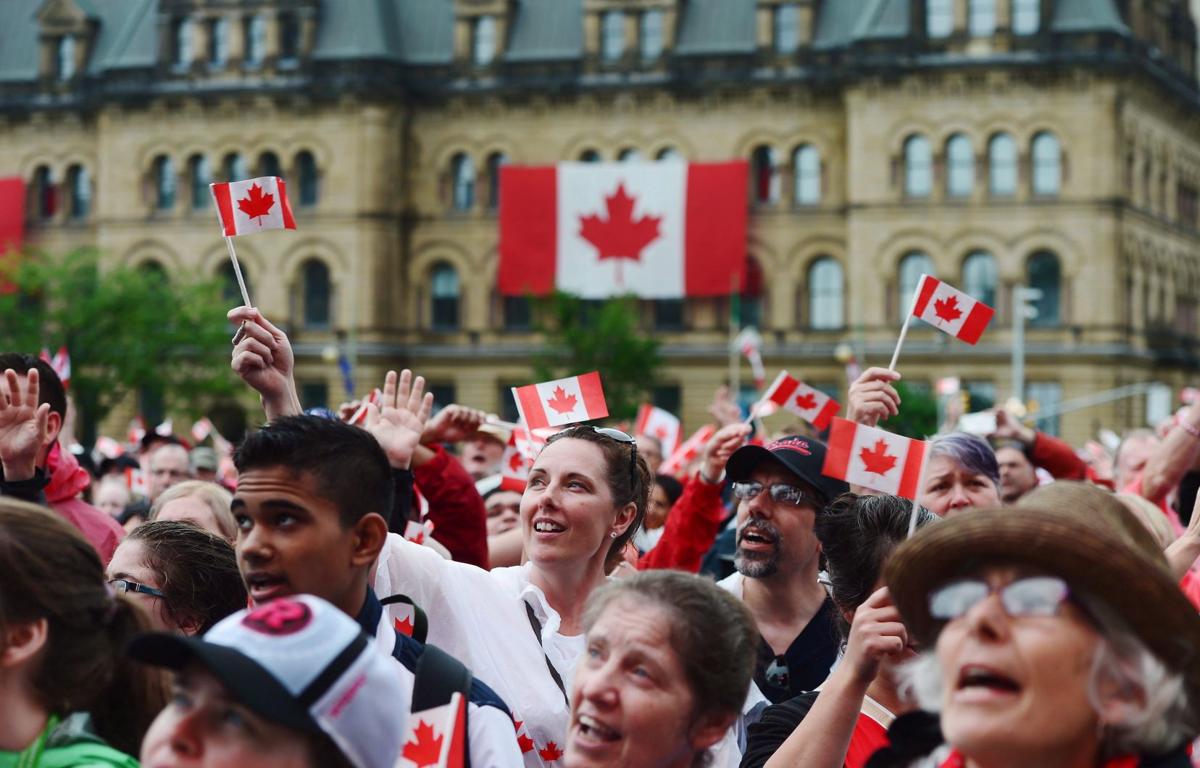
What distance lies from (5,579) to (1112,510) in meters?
2.18

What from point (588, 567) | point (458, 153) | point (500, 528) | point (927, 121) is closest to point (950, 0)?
point (927, 121)

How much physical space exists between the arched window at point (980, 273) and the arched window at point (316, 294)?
1923 centimetres

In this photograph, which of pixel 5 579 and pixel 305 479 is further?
pixel 305 479

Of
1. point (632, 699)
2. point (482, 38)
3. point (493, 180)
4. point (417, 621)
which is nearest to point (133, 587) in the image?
point (417, 621)

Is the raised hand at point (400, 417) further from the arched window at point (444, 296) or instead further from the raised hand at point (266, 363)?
the arched window at point (444, 296)

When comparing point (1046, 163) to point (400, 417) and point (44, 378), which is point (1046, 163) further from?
point (400, 417)

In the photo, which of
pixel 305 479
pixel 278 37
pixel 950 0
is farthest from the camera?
pixel 278 37

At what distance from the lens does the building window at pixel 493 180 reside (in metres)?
55.4

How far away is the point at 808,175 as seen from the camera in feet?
176

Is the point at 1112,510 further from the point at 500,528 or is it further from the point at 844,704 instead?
the point at 500,528

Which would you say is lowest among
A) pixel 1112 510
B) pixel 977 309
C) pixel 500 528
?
pixel 500 528

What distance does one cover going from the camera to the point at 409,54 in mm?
56156

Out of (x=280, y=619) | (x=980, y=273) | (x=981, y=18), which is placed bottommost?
(x=280, y=619)

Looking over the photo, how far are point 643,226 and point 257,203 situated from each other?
44.8 meters
